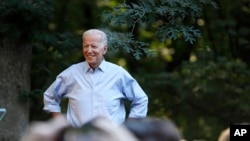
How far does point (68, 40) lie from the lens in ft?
32.2

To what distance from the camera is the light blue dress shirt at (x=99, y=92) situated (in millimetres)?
5508

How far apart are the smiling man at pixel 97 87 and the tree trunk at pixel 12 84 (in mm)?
3273

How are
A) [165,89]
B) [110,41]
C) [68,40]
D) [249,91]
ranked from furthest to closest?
[165,89] < [249,91] < [68,40] < [110,41]

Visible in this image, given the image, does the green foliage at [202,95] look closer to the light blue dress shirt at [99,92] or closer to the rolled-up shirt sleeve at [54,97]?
the rolled-up shirt sleeve at [54,97]

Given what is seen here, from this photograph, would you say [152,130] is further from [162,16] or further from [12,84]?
[12,84]

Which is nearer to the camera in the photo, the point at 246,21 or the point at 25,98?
the point at 25,98

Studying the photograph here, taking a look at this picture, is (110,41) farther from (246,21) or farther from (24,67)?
(246,21)

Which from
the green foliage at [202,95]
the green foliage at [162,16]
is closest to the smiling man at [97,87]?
the green foliage at [162,16]

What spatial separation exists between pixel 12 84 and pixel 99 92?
3.74 m

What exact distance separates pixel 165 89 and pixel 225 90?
124 centimetres

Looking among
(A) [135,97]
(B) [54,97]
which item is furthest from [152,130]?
(B) [54,97]

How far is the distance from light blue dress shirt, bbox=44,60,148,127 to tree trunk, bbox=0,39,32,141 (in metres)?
3.23

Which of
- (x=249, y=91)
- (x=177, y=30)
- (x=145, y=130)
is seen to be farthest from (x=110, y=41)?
(x=249, y=91)

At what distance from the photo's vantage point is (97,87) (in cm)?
557
